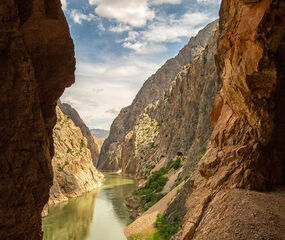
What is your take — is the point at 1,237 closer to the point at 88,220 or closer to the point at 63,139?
the point at 88,220

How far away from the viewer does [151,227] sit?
80.4 ft

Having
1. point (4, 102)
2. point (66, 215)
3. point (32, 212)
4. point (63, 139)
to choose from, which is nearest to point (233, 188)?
point (32, 212)

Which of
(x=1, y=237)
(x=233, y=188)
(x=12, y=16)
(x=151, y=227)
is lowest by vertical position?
(x=151, y=227)

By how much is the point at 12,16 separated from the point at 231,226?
37.8 feet

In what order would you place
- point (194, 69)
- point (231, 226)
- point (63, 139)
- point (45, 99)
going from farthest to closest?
point (63, 139), point (194, 69), point (45, 99), point (231, 226)

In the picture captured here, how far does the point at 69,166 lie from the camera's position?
54562mm

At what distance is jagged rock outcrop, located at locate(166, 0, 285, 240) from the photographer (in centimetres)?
938

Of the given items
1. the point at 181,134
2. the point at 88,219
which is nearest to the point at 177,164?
the point at 181,134

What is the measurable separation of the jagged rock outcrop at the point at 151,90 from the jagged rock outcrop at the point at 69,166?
5707 cm

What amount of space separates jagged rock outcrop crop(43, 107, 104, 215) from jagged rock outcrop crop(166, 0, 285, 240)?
126 ft

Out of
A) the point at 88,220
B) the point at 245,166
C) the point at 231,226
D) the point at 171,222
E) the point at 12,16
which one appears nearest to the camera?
the point at 231,226

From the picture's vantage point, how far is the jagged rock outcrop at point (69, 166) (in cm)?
4992

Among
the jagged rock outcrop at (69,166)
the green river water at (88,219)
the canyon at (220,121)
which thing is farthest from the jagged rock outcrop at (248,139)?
the jagged rock outcrop at (69,166)

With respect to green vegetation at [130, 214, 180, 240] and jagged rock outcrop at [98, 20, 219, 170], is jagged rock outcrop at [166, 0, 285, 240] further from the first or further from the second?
jagged rock outcrop at [98, 20, 219, 170]
